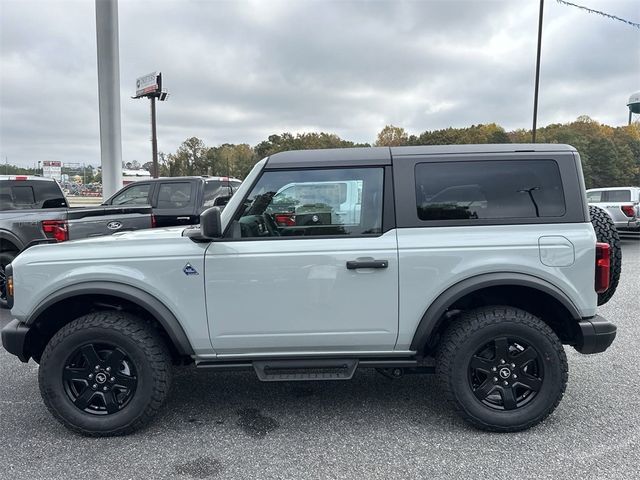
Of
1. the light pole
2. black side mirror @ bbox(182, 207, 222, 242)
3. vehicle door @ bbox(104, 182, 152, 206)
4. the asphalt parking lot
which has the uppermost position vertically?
the light pole

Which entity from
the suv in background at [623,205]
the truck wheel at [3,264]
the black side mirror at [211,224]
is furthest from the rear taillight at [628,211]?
the truck wheel at [3,264]

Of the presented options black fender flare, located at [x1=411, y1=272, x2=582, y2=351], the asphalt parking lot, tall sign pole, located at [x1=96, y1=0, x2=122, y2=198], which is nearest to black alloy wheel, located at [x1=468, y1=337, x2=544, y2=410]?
the asphalt parking lot

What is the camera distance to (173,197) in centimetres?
825

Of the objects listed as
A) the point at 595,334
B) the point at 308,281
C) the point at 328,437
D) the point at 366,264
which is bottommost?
the point at 328,437

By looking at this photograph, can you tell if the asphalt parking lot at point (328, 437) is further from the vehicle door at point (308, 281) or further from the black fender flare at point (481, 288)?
the black fender flare at point (481, 288)

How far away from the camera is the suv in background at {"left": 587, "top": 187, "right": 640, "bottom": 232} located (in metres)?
13.5

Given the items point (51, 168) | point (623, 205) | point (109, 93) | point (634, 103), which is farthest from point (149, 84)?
point (634, 103)

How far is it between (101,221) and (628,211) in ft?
46.0

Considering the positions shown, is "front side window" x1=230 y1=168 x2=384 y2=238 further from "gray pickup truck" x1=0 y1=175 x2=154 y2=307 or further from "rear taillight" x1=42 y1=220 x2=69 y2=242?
"rear taillight" x1=42 y1=220 x2=69 y2=242

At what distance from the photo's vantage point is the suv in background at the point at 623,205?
532 inches

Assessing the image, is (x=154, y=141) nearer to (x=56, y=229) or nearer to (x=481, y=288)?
(x=56, y=229)

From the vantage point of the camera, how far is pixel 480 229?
3066mm

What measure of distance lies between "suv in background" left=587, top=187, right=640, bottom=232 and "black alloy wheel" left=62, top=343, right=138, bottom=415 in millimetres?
13383

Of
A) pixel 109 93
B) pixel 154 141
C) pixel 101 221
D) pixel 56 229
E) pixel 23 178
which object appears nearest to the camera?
pixel 101 221
